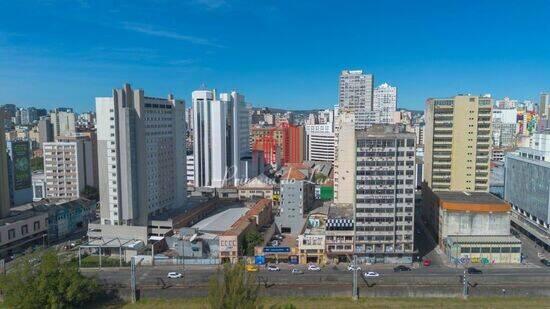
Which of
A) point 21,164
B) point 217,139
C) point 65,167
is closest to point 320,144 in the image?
point 217,139

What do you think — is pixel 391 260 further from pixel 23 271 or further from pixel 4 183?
pixel 4 183

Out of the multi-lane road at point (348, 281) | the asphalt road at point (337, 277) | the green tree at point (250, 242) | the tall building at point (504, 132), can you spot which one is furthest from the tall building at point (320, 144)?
the multi-lane road at point (348, 281)

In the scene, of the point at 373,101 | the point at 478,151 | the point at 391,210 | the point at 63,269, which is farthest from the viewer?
the point at 373,101

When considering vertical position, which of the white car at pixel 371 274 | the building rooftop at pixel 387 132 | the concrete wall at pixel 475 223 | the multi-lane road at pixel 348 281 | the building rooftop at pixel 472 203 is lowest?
the multi-lane road at pixel 348 281

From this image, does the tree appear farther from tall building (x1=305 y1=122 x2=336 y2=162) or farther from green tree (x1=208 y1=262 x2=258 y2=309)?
tall building (x1=305 y1=122 x2=336 y2=162)

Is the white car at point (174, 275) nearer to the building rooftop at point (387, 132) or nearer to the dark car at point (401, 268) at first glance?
the dark car at point (401, 268)

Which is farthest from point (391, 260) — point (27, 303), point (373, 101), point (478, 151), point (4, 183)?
point (373, 101)
